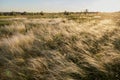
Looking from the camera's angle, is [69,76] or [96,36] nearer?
[69,76]

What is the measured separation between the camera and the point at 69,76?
3.76 metres

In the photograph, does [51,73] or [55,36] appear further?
[55,36]

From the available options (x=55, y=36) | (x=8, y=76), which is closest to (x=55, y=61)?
(x=8, y=76)

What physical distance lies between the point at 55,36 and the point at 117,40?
2.26m

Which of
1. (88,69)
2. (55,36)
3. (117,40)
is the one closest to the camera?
(88,69)

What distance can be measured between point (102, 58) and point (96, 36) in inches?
80.7

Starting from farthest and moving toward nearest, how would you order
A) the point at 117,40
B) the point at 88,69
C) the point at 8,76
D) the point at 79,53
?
1. the point at 117,40
2. the point at 79,53
3. the point at 8,76
4. the point at 88,69

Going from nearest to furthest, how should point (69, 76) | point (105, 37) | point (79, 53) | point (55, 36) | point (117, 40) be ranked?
point (69, 76) → point (79, 53) → point (117, 40) → point (105, 37) → point (55, 36)

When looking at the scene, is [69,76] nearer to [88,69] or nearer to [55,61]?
[88,69]

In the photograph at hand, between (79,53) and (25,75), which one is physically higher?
(79,53)

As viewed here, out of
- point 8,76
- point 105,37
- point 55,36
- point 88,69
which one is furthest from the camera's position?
point 55,36

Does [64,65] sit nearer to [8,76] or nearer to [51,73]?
[51,73]

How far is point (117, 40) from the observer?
5.34m

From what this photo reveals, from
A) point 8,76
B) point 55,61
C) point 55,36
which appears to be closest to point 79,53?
point 55,61
